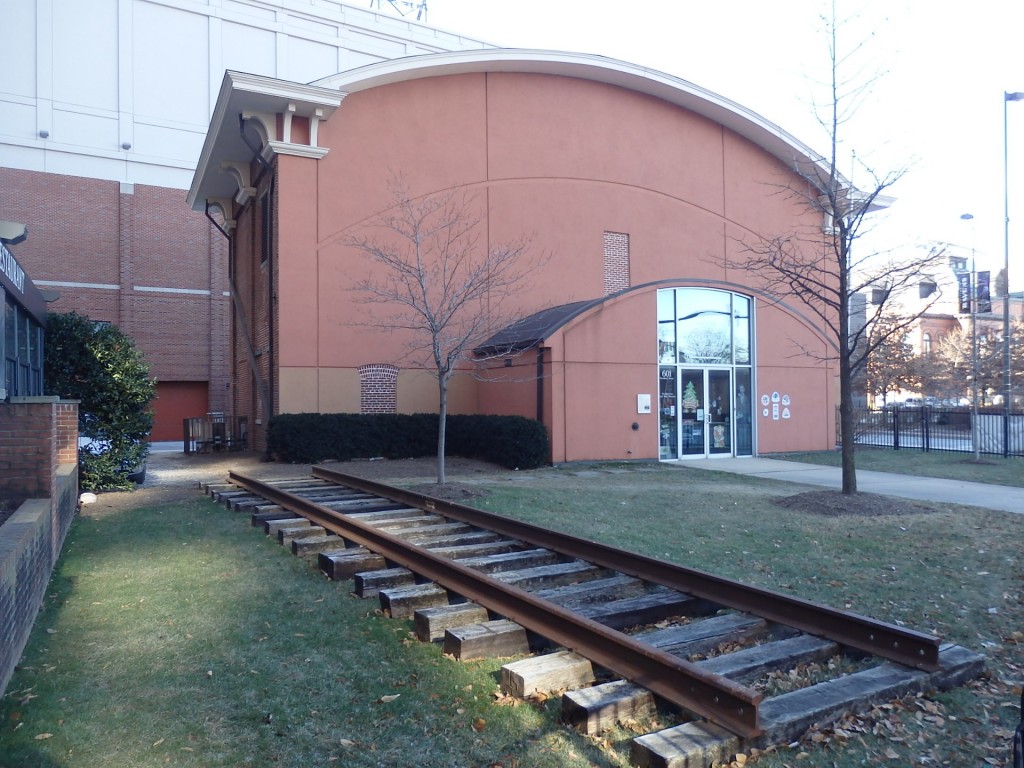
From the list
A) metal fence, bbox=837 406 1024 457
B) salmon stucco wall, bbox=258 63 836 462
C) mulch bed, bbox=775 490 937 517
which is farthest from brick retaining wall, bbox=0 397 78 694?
metal fence, bbox=837 406 1024 457

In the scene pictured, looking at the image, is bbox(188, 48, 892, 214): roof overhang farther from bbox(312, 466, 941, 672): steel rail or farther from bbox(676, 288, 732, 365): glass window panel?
bbox(312, 466, 941, 672): steel rail

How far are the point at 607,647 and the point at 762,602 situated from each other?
163 centimetres

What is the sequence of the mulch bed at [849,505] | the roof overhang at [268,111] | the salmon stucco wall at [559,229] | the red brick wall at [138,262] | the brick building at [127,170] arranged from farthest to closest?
the brick building at [127,170] → the red brick wall at [138,262] → the salmon stucco wall at [559,229] → the roof overhang at [268,111] → the mulch bed at [849,505]

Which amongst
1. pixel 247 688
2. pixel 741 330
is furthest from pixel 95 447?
pixel 741 330

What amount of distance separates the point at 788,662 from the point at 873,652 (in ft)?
1.90

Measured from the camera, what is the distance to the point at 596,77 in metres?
24.3

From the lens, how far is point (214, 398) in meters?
36.1

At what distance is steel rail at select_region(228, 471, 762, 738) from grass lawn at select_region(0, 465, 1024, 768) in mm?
297

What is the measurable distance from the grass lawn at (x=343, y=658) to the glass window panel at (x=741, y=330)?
41.0 ft

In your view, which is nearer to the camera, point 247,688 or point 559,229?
point 247,688

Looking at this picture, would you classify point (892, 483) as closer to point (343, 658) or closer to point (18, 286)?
point (343, 658)

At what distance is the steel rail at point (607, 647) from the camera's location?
12.7ft

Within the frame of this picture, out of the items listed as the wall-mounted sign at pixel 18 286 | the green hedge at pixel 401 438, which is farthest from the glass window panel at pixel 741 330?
the wall-mounted sign at pixel 18 286

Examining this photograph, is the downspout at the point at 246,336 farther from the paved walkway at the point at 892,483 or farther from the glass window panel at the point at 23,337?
the paved walkway at the point at 892,483
